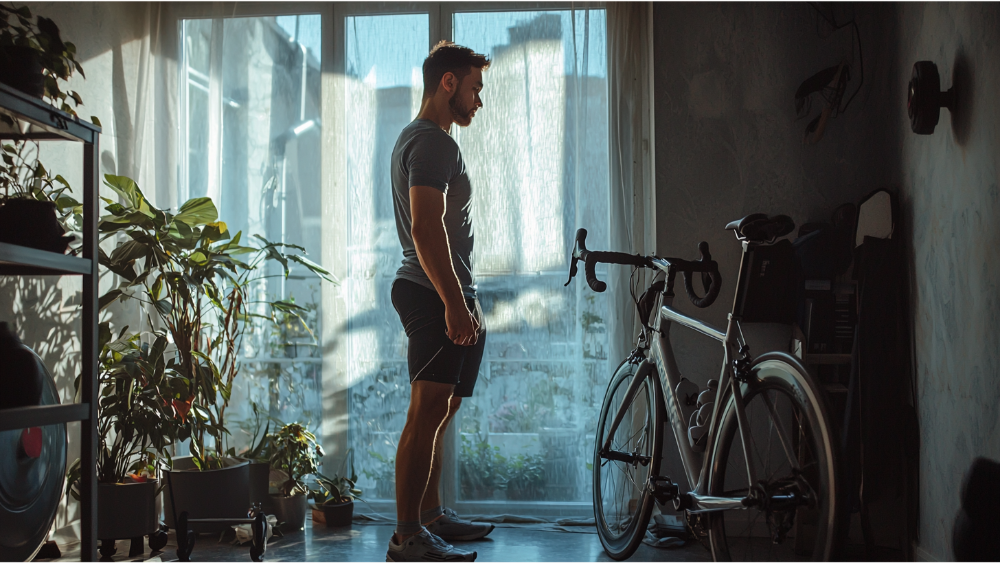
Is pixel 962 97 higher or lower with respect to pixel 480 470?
higher

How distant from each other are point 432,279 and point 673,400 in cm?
71

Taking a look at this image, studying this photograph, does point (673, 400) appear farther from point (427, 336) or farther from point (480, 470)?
point (480, 470)

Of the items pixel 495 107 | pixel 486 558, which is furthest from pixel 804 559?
pixel 495 107

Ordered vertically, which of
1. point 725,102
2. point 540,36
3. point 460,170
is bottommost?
point 460,170

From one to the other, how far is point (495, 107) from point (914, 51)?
1.43 metres

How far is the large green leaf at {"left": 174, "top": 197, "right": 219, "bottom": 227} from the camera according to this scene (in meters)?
2.32

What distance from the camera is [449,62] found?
1971 mm

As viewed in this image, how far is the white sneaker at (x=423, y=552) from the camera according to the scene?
1854 mm

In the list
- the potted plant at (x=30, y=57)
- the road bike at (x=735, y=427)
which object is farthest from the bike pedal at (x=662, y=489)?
the potted plant at (x=30, y=57)

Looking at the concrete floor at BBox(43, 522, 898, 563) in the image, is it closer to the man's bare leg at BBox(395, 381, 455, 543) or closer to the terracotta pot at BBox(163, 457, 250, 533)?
the terracotta pot at BBox(163, 457, 250, 533)

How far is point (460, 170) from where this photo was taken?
196 cm

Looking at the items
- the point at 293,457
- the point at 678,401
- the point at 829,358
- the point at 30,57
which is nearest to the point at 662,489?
the point at 678,401

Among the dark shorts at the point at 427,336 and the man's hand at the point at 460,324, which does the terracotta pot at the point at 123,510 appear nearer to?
the dark shorts at the point at 427,336

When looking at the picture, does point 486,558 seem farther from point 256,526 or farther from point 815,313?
point 815,313
